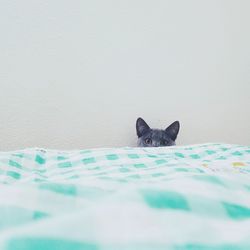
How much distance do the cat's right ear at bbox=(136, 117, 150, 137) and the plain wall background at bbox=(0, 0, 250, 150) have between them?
75 millimetres

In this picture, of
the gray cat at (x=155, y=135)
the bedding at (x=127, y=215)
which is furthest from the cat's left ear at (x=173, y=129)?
the bedding at (x=127, y=215)

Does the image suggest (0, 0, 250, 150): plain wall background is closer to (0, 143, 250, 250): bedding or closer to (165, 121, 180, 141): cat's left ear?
(165, 121, 180, 141): cat's left ear

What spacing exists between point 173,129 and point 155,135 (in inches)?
4.9

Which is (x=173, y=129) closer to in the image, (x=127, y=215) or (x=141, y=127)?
(x=141, y=127)

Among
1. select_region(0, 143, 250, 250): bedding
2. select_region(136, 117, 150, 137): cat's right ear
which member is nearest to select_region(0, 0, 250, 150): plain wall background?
select_region(136, 117, 150, 137): cat's right ear

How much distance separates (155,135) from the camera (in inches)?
61.2

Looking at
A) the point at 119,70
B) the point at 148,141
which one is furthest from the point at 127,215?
the point at 119,70

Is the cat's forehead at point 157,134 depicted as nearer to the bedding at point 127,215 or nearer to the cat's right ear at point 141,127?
the cat's right ear at point 141,127

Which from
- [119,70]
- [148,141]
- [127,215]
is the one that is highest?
[119,70]

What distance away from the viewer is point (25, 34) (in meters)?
1.49

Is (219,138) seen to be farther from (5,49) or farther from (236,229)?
(236,229)

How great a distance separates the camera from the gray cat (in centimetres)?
155

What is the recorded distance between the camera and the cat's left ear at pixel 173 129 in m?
1.62

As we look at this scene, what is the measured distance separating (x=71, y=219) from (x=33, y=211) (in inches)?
1.7
